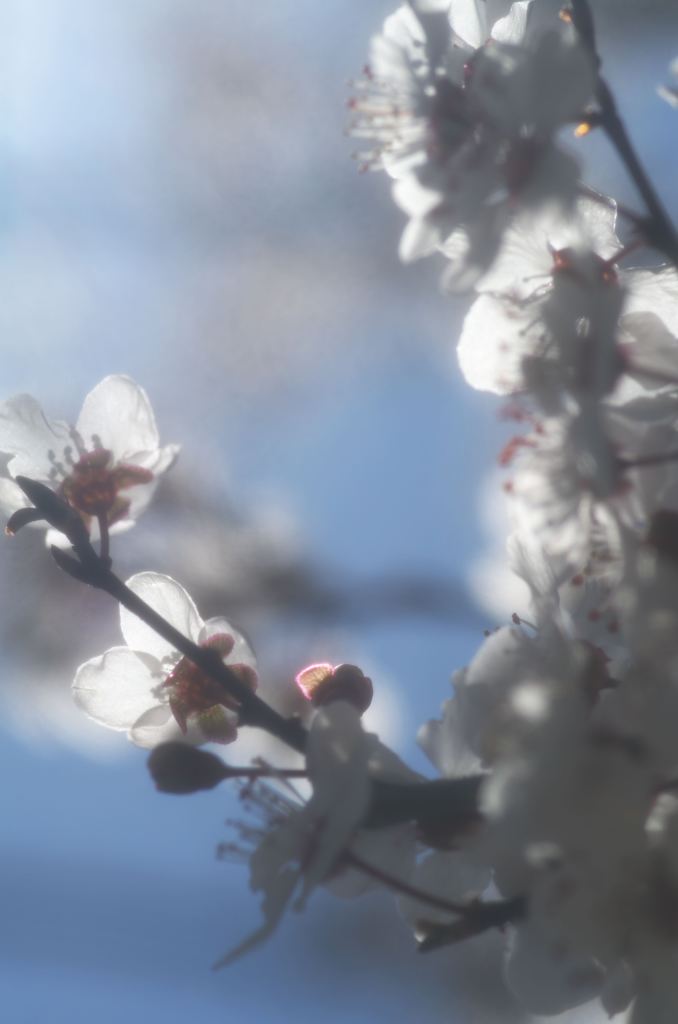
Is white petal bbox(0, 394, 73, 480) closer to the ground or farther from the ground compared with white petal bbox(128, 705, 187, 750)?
farther from the ground

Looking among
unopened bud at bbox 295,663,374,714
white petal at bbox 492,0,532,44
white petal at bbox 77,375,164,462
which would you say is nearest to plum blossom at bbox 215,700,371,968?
unopened bud at bbox 295,663,374,714

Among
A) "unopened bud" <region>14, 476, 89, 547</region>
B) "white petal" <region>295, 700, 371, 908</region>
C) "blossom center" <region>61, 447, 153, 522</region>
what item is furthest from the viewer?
"blossom center" <region>61, 447, 153, 522</region>

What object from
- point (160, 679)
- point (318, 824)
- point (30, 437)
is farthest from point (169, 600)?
point (318, 824)

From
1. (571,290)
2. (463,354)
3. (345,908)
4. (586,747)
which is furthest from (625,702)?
(345,908)

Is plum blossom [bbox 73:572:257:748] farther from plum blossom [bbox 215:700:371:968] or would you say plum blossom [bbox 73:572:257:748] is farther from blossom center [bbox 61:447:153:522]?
plum blossom [bbox 215:700:371:968]

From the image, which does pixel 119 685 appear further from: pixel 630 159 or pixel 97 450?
pixel 630 159

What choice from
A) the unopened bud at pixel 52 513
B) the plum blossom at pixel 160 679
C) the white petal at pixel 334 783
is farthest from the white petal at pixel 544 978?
the unopened bud at pixel 52 513
